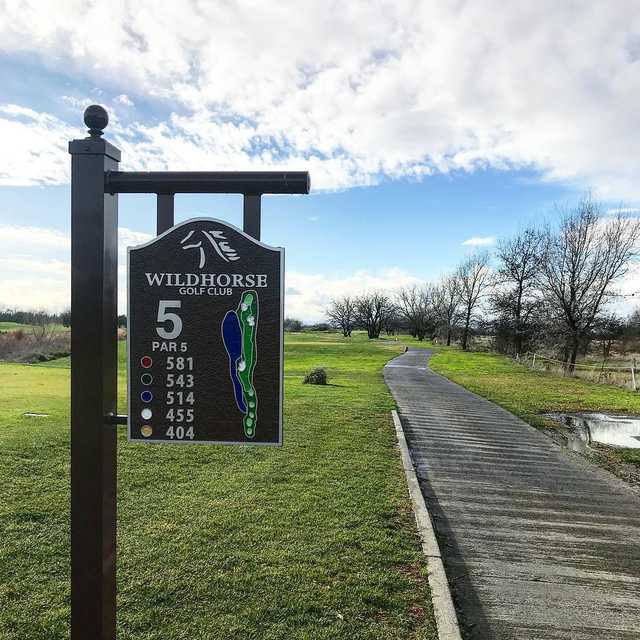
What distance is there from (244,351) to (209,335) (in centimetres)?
18

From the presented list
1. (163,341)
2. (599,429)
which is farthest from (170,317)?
(599,429)

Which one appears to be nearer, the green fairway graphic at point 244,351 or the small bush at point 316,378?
the green fairway graphic at point 244,351

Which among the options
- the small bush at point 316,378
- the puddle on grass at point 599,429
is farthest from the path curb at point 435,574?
the small bush at point 316,378

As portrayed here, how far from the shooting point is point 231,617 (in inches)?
123

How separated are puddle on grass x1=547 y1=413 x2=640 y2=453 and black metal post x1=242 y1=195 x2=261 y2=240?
811cm

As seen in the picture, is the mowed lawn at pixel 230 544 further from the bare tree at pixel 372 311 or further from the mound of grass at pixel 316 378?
the bare tree at pixel 372 311

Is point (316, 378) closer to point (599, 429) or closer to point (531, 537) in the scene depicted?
point (599, 429)

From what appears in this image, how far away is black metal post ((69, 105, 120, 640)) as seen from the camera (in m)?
2.33

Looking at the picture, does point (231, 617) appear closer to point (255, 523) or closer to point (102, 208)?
point (255, 523)

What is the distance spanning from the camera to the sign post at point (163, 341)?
7.70ft

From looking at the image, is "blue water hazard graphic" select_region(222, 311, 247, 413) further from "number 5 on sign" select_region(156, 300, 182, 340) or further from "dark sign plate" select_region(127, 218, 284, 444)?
"number 5 on sign" select_region(156, 300, 182, 340)

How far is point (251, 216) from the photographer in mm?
2408

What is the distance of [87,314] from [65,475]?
416 centimetres

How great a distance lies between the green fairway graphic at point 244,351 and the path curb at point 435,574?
185 cm
